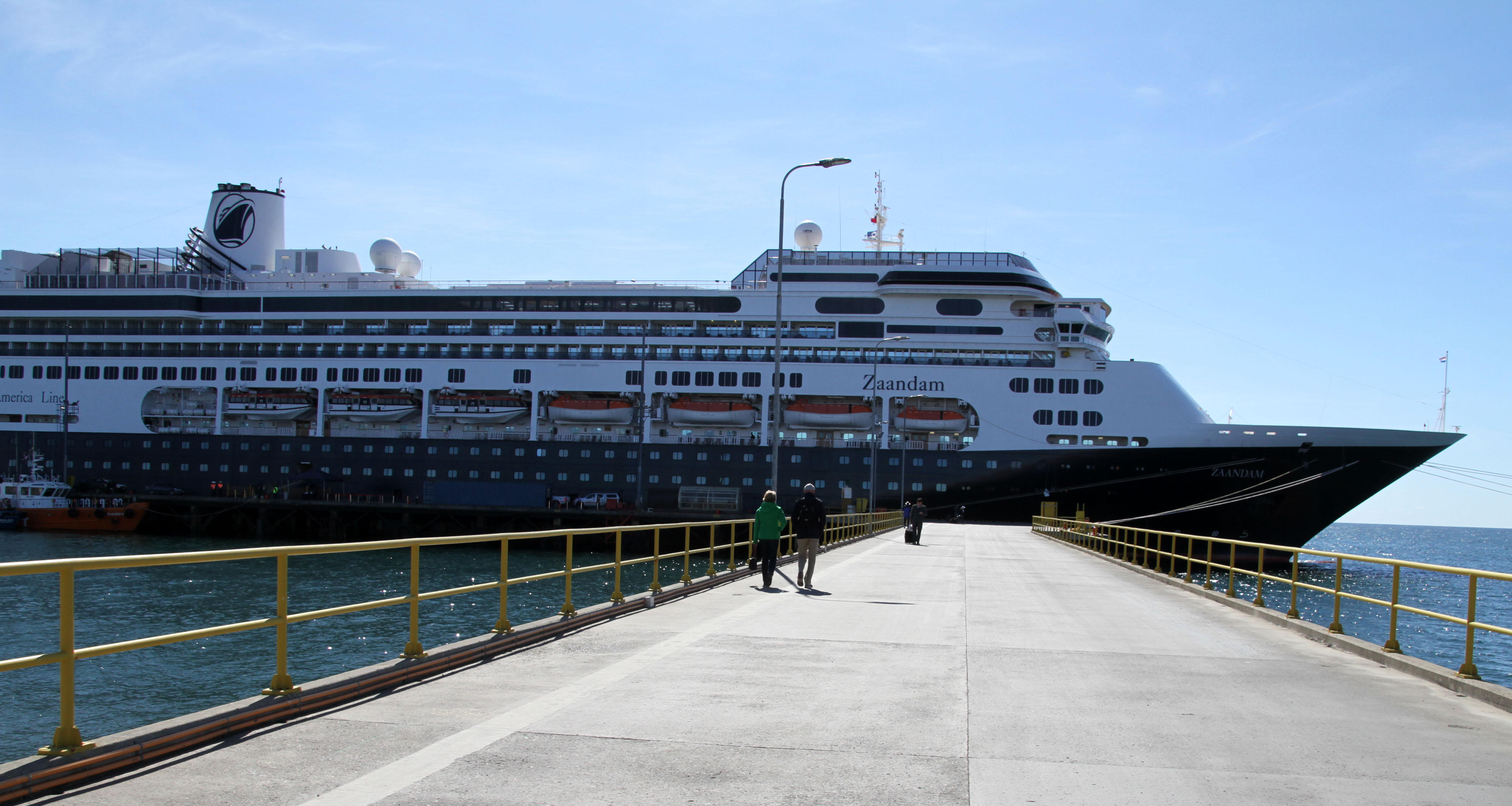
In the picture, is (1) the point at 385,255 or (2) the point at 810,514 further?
(1) the point at 385,255

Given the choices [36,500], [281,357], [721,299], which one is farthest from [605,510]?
[36,500]

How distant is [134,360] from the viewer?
56906mm

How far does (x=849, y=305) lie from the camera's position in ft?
167

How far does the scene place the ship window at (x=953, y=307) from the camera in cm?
4988

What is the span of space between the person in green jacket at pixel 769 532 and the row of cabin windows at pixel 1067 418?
33045 millimetres

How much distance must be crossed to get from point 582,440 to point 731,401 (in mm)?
7545

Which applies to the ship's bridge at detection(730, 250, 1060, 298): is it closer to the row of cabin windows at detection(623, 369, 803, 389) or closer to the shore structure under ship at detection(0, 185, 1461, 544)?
the shore structure under ship at detection(0, 185, 1461, 544)

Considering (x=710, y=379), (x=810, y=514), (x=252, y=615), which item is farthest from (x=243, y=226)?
(x=810, y=514)

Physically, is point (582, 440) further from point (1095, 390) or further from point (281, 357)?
point (1095, 390)

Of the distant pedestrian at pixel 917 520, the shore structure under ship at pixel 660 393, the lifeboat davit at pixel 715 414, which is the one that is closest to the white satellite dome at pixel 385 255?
the shore structure under ship at pixel 660 393

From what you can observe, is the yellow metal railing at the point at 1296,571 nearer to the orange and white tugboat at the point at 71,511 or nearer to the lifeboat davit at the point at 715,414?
the lifeboat davit at the point at 715,414

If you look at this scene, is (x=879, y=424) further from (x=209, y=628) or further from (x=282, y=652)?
(x=282, y=652)

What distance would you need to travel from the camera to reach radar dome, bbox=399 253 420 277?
196 feet

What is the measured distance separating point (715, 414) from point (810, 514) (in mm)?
34140
